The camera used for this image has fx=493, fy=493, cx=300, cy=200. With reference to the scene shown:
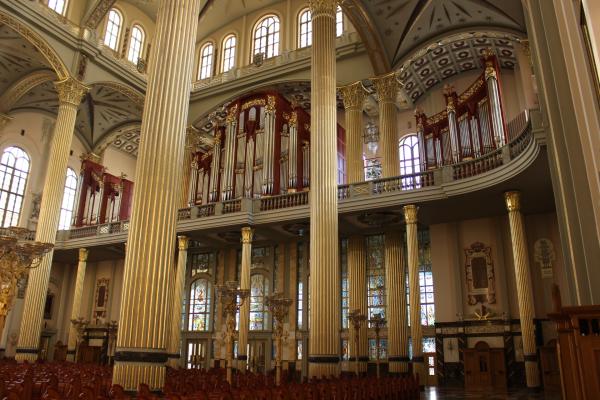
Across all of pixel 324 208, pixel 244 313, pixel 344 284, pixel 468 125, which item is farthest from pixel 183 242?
pixel 468 125

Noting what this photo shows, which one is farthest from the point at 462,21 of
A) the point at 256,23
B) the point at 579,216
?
→ the point at 579,216

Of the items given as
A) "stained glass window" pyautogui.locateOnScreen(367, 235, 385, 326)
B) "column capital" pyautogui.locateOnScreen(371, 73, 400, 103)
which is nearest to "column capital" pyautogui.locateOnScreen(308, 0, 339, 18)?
"column capital" pyautogui.locateOnScreen(371, 73, 400, 103)

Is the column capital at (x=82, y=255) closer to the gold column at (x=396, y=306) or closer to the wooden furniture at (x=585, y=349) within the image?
the gold column at (x=396, y=306)

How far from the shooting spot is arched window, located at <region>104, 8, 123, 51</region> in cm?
2302

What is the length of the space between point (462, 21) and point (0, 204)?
2230 cm

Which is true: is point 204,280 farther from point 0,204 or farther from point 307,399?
point 307,399

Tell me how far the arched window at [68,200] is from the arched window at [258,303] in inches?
463

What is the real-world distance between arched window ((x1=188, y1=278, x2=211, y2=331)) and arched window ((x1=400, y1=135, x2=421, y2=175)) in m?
10.6

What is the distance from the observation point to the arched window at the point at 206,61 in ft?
81.9

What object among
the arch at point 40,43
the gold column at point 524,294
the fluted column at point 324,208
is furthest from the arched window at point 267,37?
the gold column at point 524,294

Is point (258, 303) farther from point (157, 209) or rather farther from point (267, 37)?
point (157, 209)

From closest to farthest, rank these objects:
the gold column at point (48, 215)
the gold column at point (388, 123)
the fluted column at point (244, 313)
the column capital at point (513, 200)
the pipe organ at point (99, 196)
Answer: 1. the column capital at point (513, 200)
2. the fluted column at point (244, 313)
3. the gold column at point (48, 215)
4. the gold column at point (388, 123)
5. the pipe organ at point (99, 196)

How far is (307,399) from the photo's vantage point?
291 inches

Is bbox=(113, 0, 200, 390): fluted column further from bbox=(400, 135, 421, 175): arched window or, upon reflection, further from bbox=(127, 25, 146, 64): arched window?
bbox=(127, 25, 146, 64): arched window
